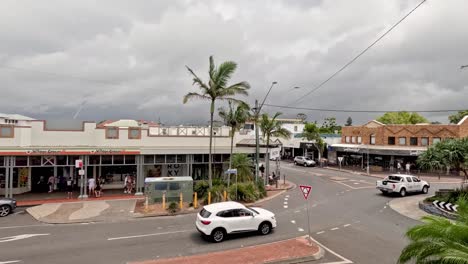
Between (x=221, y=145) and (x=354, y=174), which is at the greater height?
(x=221, y=145)

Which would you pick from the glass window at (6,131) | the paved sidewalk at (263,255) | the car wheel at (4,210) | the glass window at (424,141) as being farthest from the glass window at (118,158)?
the glass window at (424,141)

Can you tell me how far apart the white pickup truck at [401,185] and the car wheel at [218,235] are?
695 inches

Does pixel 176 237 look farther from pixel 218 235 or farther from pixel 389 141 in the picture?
pixel 389 141

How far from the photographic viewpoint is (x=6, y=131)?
77.8ft

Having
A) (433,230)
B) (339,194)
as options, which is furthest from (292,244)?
(339,194)

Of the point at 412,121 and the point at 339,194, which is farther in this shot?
the point at 412,121

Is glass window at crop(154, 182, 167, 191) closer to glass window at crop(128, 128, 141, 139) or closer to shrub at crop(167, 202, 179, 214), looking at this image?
shrub at crop(167, 202, 179, 214)

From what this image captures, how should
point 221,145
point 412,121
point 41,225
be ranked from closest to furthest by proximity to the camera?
point 41,225
point 221,145
point 412,121

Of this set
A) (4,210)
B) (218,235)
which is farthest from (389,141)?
(4,210)

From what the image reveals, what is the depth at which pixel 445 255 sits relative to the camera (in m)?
6.29

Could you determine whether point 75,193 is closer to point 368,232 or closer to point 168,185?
point 168,185

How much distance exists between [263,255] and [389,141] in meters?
41.5

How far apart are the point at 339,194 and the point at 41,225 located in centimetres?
2162

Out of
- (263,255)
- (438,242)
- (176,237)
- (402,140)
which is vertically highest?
(402,140)
